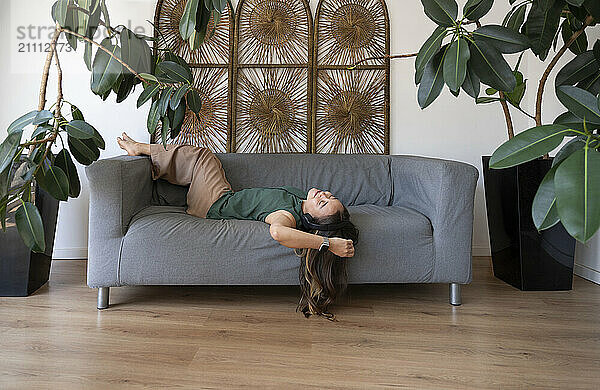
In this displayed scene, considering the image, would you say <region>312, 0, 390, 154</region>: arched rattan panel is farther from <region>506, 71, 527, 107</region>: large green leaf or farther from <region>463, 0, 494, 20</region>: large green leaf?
→ <region>463, 0, 494, 20</region>: large green leaf

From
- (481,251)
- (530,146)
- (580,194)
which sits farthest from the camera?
(481,251)

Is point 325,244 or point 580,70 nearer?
point 580,70

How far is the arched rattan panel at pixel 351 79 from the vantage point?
136 inches

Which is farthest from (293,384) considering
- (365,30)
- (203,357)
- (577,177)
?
(365,30)

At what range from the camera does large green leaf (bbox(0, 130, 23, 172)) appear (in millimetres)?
2112

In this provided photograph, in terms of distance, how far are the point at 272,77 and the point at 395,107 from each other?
0.83 meters

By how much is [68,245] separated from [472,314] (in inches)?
97.4

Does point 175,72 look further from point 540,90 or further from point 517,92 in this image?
point 540,90

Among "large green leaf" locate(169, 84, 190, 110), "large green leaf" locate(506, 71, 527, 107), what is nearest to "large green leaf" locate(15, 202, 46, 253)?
"large green leaf" locate(169, 84, 190, 110)

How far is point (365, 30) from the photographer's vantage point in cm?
346

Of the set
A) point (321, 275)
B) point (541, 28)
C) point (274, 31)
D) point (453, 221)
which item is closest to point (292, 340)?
point (321, 275)

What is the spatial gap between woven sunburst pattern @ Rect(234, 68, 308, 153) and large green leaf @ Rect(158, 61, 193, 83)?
3.18 feet

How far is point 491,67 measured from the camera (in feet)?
5.54

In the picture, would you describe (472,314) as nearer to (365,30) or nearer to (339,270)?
(339,270)
